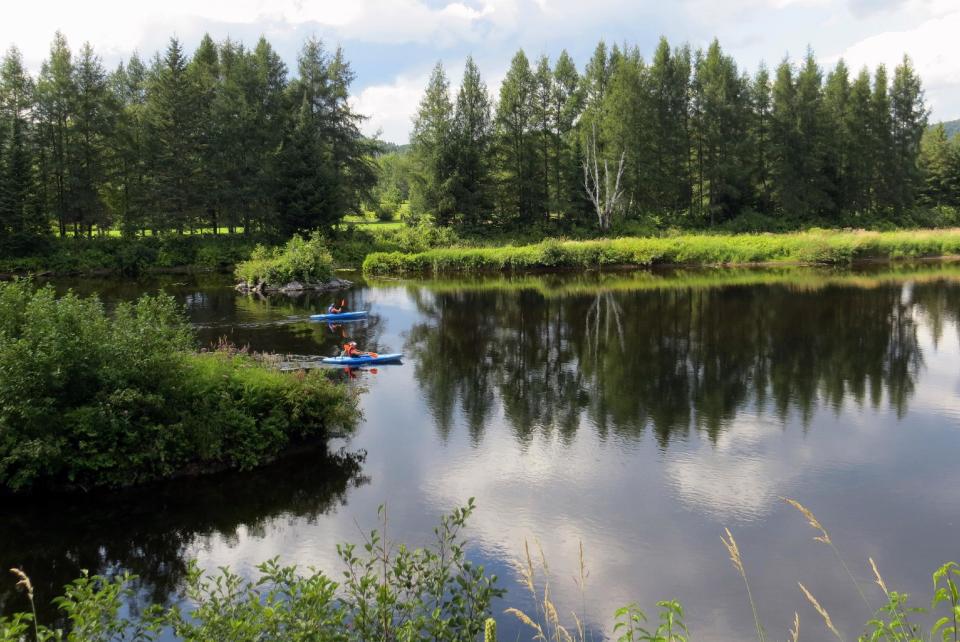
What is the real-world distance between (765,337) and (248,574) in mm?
20292

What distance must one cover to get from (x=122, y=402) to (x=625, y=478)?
8.91 meters

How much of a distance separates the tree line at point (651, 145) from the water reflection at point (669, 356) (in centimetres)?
2742

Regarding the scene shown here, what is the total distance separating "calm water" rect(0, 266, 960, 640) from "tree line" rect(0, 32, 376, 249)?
31761 mm

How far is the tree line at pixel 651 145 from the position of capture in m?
60.7

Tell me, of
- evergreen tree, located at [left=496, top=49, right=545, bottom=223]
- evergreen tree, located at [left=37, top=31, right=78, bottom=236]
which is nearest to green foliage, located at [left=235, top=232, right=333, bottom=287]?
evergreen tree, located at [left=37, top=31, right=78, bottom=236]

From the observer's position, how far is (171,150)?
53.8 metres

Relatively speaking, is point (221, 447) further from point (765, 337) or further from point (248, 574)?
point (765, 337)

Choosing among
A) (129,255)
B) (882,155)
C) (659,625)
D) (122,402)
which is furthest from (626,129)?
(659,625)

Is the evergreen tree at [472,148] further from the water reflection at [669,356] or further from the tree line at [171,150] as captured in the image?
the water reflection at [669,356]

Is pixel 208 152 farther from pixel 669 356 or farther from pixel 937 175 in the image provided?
pixel 937 175

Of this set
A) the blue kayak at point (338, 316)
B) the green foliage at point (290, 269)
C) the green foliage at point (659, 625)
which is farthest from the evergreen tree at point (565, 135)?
the green foliage at point (659, 625)

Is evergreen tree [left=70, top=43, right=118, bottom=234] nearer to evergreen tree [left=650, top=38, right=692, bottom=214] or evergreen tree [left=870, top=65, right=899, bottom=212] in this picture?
evergreen tree [left=650, top=38, right=692, bottom=214]

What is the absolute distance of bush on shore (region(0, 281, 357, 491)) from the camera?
11695mm

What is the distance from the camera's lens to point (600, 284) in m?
42.2
